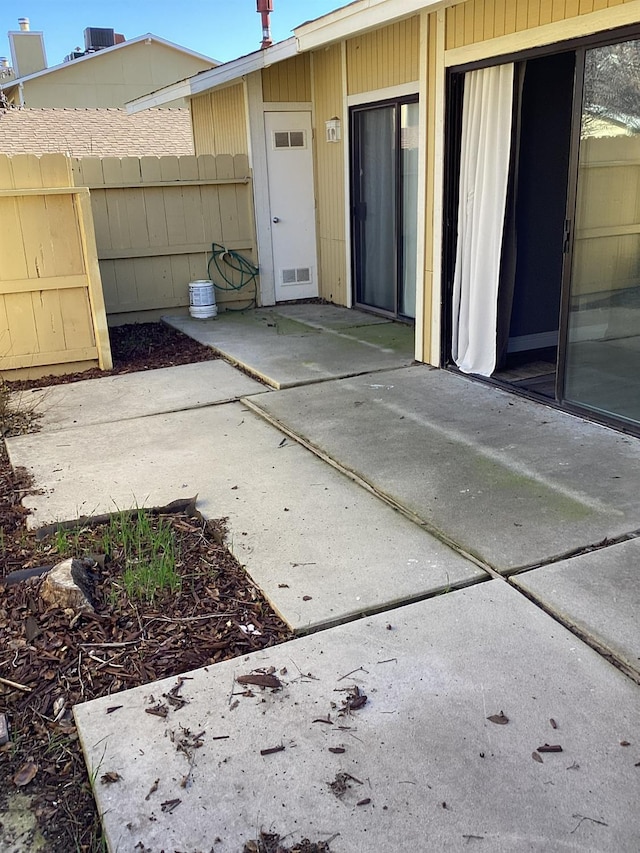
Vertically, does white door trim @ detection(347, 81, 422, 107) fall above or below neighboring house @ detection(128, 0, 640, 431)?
above

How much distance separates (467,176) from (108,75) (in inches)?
640

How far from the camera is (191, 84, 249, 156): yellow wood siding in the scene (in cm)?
813

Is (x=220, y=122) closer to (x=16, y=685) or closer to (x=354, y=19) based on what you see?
(x=354, y=19)

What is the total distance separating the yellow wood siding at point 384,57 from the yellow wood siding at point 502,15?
139cm

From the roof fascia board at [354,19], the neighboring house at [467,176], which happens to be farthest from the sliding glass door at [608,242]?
the roof fascia board at [354,19]

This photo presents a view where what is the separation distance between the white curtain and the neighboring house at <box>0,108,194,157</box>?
8.36 m

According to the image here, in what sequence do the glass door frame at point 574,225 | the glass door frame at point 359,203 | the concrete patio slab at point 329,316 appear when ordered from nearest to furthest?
1. the glass door frame at point 574,225
2. the glass door frame at point 359,203
3. the concrete patio slab at point 329,316

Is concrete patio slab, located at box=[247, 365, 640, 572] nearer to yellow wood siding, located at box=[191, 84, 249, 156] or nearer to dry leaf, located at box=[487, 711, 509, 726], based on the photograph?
dry leaf, located at box=[487, 711, 509, 726]

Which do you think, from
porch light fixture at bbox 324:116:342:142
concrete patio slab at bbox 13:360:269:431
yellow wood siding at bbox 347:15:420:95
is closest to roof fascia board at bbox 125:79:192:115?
porch light fixture at bbox 324:116:342:142

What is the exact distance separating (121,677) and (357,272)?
20.6ft

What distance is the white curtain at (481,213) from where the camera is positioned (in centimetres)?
482

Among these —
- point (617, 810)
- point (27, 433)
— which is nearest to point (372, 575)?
point (617, 810)

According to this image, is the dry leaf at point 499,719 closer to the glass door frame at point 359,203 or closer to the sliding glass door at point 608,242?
the sliding glass door at point 608,242

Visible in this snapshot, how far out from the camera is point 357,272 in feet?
26.2
